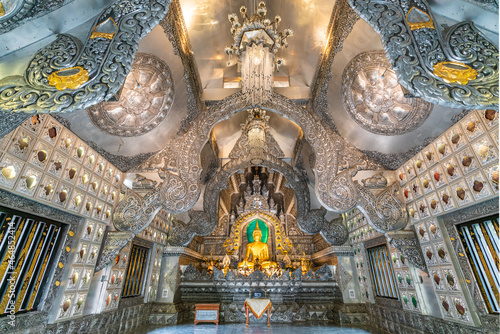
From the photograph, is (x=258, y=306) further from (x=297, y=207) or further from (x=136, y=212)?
(x=136, y=212)

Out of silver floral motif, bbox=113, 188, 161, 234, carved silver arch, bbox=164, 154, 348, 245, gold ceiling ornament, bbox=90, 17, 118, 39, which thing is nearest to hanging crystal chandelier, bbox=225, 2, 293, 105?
gold ceiling ornament, bbox=90, 17, 118, 39

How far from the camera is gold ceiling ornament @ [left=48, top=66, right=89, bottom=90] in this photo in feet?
8.82

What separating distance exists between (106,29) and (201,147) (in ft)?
11.0

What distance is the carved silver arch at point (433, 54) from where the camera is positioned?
2.52 meters

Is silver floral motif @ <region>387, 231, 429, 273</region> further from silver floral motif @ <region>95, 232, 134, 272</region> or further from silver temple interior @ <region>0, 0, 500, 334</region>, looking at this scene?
silver floral motif @ <region>95, 232, 134, 272</region>

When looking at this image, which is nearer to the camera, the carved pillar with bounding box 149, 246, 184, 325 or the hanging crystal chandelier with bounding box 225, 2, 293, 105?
the hanging crystal chandelier with bounding box 225, 2, 293, 105

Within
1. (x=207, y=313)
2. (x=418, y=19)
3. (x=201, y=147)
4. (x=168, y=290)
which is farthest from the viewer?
(x=168, y=290)

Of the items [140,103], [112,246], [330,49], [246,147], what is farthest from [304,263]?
[140,103]

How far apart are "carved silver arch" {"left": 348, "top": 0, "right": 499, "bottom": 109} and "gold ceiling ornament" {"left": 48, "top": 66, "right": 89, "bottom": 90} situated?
12.4 ft

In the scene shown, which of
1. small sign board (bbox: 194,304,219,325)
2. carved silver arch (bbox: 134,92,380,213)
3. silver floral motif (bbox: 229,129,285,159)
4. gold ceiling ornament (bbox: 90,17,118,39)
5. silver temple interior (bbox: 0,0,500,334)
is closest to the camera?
silver temple interior (bbox: 0,0,500,334)

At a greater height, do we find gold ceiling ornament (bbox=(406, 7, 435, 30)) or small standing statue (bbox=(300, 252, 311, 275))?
gold ceiling ornament (bbox=(406, 7, 435, 30))

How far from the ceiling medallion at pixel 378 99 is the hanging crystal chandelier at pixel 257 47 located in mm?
2064

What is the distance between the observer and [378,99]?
6.02 meters

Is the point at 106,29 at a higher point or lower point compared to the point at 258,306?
higher
